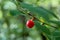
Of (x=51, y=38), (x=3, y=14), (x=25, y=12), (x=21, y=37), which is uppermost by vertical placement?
(x=3, y=14)

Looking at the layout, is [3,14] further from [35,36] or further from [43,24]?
[43,24]

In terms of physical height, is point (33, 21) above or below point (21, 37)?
below

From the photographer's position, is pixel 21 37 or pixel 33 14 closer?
pixel 33 14

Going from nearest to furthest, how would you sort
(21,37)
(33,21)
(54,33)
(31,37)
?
(54,33) → (33,21) → (21,37) → (31,37)

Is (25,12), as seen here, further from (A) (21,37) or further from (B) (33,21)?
(A) (21,37)

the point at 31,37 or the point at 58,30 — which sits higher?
the point at 31,37

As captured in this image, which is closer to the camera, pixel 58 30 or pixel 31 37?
pixel 58 30

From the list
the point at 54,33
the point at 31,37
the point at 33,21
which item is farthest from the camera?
the point at 31,37

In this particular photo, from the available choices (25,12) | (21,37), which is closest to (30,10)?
(25,12)

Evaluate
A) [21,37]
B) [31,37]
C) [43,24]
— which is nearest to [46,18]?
[43,24]
